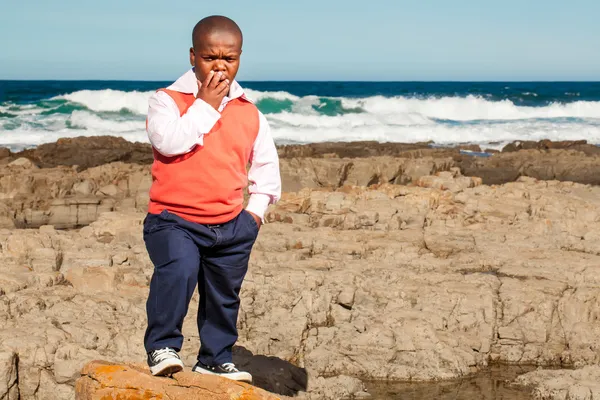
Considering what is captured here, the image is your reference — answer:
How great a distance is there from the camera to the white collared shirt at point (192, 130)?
306 cm

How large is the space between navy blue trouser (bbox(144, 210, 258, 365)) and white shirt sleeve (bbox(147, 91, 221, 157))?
0.28 meters

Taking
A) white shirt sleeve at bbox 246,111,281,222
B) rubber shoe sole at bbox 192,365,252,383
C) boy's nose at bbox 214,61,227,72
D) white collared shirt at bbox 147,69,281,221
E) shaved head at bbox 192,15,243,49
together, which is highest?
shaved head at bbox 192,15,243,49

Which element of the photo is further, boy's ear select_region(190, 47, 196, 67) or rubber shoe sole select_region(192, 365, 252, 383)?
rubber shoe sole select_region(192, 365, 252, 383)

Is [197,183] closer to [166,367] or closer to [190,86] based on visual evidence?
[190,86]

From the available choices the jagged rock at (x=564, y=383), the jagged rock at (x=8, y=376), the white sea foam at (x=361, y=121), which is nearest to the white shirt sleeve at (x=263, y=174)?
the jagged rock at (x=8, y=376)

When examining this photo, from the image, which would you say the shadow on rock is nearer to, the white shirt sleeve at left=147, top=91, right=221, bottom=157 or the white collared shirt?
the white collared shirt

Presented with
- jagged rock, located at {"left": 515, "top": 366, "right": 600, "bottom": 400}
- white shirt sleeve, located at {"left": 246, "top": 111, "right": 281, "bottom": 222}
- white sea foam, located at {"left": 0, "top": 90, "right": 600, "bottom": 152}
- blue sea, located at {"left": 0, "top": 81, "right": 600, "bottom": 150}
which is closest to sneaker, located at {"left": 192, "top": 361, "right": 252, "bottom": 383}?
white shirt sleeve, located at {"left": 246, "top": 111, "right": 281, "bottom": 222}

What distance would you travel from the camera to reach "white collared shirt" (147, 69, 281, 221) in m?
3.06

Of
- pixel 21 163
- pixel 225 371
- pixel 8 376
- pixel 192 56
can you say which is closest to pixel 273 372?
pixel 225 371

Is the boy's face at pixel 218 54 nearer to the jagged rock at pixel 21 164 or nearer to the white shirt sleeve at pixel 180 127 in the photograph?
the white shirt sleeve at pixel 180 127

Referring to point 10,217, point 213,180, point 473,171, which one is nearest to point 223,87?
point 213,180

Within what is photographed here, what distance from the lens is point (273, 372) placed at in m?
4.77

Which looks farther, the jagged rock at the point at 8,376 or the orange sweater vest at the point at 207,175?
the jagged rock at the point at 8,376

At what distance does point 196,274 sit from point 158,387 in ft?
1.57
